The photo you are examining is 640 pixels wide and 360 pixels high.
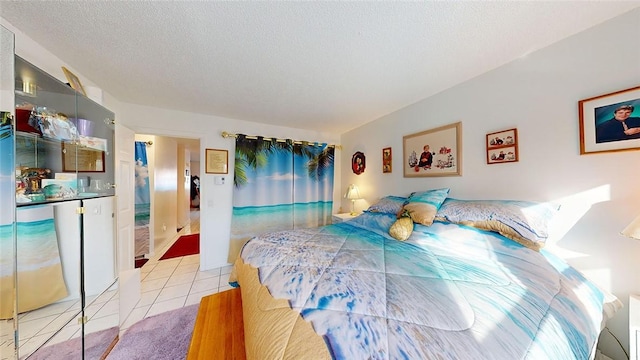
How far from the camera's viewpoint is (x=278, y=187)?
3.29 m

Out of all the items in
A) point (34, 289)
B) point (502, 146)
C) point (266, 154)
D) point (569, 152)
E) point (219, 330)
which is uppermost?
point (266, 154)

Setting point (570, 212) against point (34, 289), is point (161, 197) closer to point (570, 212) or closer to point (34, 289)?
point (34, 289)

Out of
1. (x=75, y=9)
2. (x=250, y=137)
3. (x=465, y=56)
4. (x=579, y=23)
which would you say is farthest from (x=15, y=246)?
(x=579, y=23)

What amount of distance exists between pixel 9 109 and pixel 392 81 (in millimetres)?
2539

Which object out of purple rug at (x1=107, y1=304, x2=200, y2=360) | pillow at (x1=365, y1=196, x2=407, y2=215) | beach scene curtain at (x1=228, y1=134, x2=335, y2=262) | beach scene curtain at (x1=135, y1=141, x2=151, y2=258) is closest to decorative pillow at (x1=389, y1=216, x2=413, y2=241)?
pillow at (x1=365, y1=196, x2=407, y2=215)

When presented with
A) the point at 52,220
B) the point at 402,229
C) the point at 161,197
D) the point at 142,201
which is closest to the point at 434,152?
the point at 402,229

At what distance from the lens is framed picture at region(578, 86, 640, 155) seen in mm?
1143

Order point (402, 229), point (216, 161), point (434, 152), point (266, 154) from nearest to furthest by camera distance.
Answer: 1. point (402, 229)
2. point (434, 152)
3. point (216, 161)
4. point (266, 154)

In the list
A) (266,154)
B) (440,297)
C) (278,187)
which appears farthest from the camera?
(278,187)

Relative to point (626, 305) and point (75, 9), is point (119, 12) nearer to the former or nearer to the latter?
point (75, 9)

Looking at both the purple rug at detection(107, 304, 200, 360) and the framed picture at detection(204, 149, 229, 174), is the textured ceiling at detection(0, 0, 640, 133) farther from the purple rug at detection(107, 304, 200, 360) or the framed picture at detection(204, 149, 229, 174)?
the purple rug at detection(107, 304, 200, 360)

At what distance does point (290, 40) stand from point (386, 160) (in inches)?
80.4

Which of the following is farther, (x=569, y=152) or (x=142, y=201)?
(x=142, y=201)

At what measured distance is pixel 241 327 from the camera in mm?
1185
